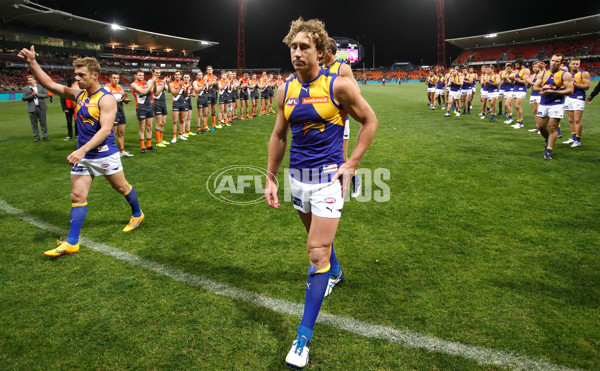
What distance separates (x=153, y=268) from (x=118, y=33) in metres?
64.7

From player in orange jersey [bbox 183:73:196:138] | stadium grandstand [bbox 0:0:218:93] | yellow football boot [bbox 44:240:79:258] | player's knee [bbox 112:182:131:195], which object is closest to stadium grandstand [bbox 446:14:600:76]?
player in orange jersey [bbox 183:73:196:138]

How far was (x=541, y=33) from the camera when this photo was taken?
56500 millimetres

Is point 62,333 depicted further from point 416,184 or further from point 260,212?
point 416,184

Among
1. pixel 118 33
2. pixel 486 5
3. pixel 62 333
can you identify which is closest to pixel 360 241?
pixel 62 333

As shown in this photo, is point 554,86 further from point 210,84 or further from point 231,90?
point 231,90

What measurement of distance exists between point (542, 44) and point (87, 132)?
74.9 meters

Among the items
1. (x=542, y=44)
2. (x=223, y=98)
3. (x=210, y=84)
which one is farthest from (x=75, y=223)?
(x=542, y=44)

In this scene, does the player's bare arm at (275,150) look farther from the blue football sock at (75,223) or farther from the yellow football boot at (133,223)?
the yellow football boot at (133,223)

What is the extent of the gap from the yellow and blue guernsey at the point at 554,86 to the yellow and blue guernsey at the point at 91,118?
31.3ft

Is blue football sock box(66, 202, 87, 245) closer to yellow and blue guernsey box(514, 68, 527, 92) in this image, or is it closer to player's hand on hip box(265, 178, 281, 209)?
player's hand on hip box(265, 178, 281, 209)

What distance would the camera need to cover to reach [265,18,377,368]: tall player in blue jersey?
2.56 m

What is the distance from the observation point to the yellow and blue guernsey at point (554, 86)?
27.5 feet

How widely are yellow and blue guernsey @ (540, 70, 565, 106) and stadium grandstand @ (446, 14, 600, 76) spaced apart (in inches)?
→ 1963

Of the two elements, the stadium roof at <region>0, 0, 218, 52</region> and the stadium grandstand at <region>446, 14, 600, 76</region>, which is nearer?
the stadium roof at <region>0, 0, 218, 52</region>
